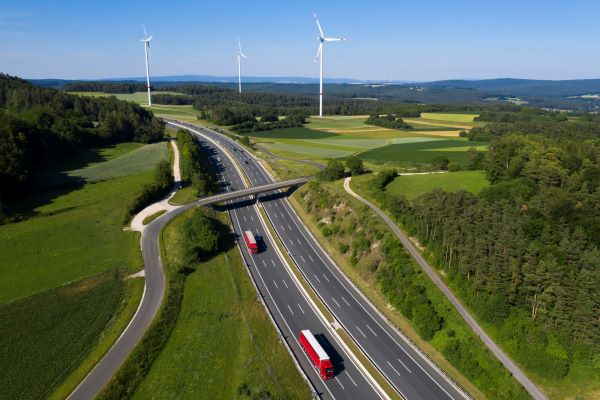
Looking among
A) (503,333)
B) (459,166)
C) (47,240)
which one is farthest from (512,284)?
(47,240)

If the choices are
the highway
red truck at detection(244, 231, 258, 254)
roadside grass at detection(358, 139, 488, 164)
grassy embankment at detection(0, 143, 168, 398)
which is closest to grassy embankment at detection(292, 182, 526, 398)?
the highway

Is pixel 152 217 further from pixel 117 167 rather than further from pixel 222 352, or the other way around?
pixel 117 167

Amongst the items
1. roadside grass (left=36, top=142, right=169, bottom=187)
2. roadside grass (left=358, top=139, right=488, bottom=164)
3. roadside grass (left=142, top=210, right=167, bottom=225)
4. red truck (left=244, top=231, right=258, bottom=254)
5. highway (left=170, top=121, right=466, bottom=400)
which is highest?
roadside grass (left=358, top=139, right=488, bottom=164)

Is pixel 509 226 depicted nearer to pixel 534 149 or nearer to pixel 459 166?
pixel 534 149

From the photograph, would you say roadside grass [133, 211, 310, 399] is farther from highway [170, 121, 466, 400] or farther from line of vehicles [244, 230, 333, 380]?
highway [170, 121, 466, 400]

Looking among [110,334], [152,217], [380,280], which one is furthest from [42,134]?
[380,280]

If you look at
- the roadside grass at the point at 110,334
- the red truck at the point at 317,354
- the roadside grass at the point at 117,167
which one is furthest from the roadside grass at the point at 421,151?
the roadside grass at the point at 110,334
